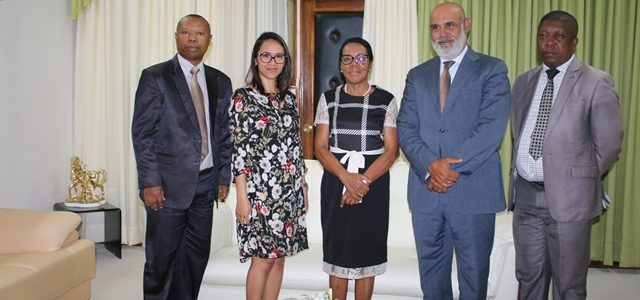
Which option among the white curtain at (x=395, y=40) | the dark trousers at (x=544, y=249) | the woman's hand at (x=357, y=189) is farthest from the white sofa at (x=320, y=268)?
the white curtain at (x=395, y=40)

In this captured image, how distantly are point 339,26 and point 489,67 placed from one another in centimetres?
257

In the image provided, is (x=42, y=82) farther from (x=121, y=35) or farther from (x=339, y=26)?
(x=339, y=26)

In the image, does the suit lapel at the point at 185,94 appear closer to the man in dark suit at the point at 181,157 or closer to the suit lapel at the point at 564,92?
the man in dark suit at the point at 181,157

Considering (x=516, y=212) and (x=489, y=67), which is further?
(x=516, y=212)

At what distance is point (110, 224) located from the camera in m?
4.58

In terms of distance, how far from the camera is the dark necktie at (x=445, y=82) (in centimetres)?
244

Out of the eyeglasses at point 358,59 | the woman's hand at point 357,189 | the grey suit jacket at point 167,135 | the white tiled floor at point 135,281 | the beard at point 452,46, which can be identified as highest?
the beard at point 452,46

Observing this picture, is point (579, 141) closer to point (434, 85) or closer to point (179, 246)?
point (434, 85)

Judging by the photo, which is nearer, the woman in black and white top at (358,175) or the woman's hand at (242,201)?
the woman's hand at (242,201)

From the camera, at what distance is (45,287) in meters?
2.75

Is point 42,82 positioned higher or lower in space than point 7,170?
higher

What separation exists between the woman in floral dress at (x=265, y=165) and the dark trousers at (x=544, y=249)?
3.51 feet

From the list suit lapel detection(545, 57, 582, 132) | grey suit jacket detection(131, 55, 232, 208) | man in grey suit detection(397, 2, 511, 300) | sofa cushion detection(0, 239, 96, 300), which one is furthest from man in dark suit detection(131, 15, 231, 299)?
suit lapel detection(545, 57, 582, 132)

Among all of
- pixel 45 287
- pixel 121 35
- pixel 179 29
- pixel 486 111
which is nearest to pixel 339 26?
pixel 121 35
